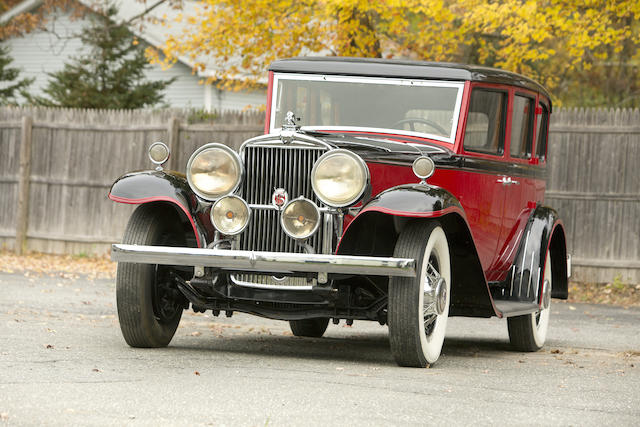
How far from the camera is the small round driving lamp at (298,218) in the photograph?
252 inches

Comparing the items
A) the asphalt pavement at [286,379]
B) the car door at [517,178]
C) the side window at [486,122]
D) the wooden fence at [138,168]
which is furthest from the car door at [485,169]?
the wooden fence at [138,168]

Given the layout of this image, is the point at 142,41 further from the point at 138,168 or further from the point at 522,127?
the point at 522,127

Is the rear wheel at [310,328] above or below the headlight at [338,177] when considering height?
below

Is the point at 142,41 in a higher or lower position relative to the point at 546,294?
higher

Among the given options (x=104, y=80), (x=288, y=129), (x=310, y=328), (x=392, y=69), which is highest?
(x=104, y=80)

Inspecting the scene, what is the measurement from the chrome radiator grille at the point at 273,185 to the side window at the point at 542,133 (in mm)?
3124

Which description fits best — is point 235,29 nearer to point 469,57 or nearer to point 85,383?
point 469,57

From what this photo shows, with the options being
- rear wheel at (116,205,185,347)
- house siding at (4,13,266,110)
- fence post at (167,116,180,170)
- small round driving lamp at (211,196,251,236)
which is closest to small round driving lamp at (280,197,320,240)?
small round driving lamp at (211,196,251,236)

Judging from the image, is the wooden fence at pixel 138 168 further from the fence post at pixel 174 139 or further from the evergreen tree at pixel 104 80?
the evergreen tree at pixel 104 80

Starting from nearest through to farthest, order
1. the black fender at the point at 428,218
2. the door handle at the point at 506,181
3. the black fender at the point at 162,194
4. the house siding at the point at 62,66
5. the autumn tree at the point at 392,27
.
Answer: the black fender at the point at 428,218, the black fender at the point at 162,194, the door handle at the point at 506,181, the autumn tree at the point at 392,27, the house siding at the point at 62,66

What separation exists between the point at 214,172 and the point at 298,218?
0.63m

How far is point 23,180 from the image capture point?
1590 cm

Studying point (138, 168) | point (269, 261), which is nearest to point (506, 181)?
point (269, 261)

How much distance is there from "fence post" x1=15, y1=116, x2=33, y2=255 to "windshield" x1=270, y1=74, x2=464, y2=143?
30.1 ft
